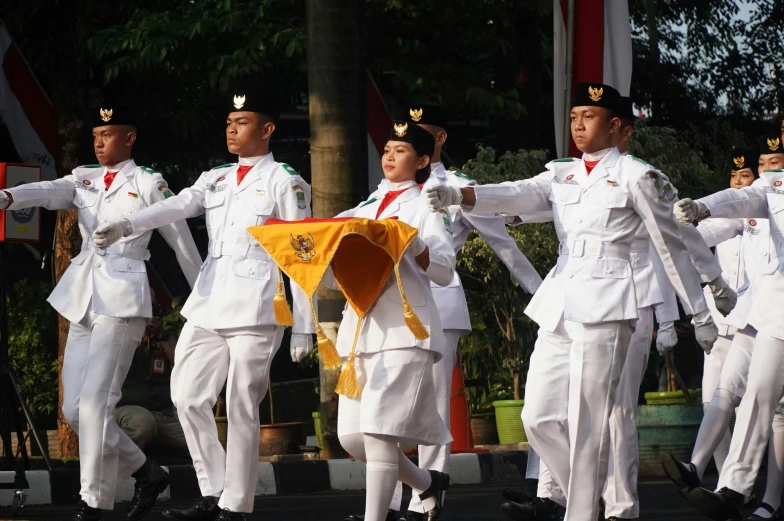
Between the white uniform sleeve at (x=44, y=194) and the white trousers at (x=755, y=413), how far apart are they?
12.9 ft

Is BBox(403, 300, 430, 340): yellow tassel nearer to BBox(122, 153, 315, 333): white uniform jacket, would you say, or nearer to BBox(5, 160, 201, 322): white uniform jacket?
BBox(122, 153, 315, 333): white uniform jacket

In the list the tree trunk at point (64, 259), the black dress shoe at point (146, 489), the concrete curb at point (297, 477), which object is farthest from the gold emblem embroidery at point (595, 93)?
the tree trunk at point (64, 259)

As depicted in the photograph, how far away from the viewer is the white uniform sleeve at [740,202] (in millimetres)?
7665

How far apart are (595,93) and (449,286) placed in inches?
72.8

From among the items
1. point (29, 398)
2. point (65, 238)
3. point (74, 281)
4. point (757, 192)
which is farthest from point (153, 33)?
point (757, 192)

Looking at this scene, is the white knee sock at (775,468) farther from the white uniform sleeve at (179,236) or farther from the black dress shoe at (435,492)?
the white uniform sleeve at (179,236)

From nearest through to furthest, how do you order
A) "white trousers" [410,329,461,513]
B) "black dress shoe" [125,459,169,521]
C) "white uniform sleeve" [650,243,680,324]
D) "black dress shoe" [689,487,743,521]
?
"black dress shoe" [689,487,743,521], "white trousers" [410,329,461,513], "black dress shoe" [125,459,169,521], "white uniform sleeve" [650,243,680,324]

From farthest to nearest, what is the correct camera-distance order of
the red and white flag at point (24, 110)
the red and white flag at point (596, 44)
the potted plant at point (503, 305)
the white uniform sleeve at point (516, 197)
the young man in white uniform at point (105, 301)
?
1. the red and white flag at point (24, 110)
2. the potted plant at point (503, 305)
3. the red and white flag at point (596, 44)
4. the young man in white uniform at point (105, 301)
5. the white uniform sleeve at point (516, 197)

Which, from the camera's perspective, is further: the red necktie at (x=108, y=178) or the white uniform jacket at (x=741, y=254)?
the white uniform jacket at (x=741, y=254)

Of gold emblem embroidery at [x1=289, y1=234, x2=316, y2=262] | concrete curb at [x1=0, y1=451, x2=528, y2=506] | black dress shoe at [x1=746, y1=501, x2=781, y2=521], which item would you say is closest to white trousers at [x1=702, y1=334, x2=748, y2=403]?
black dress shoe at [x1=746, y1=501, x2=781, y2=521]

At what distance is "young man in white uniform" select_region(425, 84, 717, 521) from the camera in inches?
279

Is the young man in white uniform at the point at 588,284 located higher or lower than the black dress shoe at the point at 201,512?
higher

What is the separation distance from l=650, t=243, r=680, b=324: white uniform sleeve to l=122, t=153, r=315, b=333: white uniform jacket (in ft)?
6.92

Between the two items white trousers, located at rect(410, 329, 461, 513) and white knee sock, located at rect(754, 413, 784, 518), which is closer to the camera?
white trousers, located at rect(410, 329, 461, 513)
